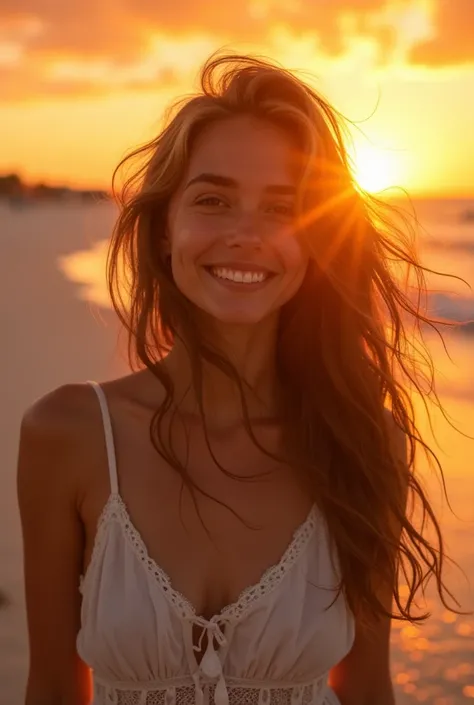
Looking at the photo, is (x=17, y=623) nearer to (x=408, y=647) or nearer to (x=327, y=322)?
(x=408, y=647)

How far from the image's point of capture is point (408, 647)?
15.8 ft

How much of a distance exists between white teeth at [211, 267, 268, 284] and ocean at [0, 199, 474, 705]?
1.15 m

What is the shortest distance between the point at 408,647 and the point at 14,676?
198 centimetres

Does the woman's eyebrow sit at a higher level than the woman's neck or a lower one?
higher

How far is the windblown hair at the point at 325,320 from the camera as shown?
279cm

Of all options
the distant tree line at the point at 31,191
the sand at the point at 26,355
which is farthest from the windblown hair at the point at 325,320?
the distant tree line at the point at 31,191

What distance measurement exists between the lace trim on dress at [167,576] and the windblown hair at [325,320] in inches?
8.3

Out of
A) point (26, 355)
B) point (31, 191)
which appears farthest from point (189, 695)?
point (31, 191)

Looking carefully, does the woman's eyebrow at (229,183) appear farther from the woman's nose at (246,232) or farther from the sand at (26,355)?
the sand at (26,355)

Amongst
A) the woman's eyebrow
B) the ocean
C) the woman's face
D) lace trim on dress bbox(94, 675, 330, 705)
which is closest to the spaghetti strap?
the woman's face

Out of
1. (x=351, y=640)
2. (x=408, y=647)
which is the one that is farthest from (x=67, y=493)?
(x=408, y=647)

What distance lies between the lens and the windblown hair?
9.16 ft

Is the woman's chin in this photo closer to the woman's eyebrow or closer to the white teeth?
the white teeth

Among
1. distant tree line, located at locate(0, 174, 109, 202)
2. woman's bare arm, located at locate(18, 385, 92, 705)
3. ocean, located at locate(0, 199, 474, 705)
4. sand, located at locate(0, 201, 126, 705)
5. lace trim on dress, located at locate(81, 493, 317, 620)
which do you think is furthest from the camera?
distant tree line, located at locate(0, 174, 109, 202)
